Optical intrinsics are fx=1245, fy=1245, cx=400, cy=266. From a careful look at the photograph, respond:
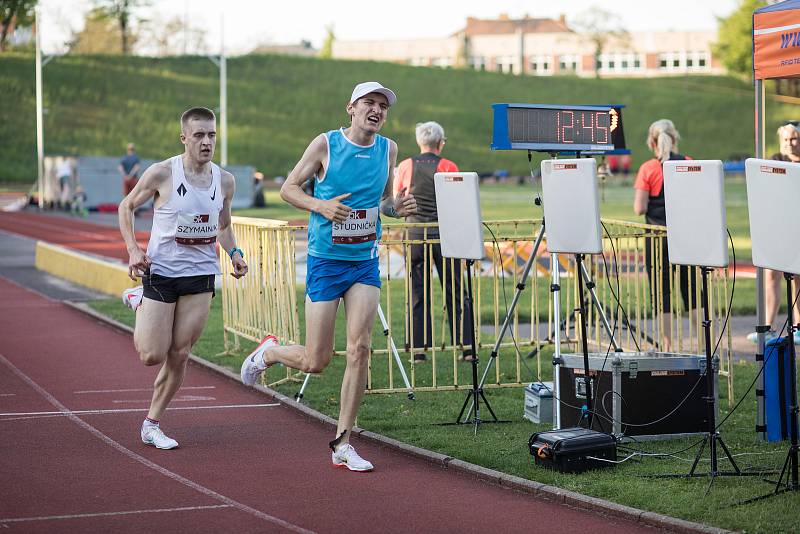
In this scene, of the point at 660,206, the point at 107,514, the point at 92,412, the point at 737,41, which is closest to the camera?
the point at 107,514

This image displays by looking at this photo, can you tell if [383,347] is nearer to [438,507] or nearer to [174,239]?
[174,239]

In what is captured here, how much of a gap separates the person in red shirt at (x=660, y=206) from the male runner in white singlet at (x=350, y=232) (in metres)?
3.93

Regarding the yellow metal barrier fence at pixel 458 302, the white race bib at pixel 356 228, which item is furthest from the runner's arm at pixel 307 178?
the yellow metal barrier fence at pixel 458 302

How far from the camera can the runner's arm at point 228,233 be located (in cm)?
843

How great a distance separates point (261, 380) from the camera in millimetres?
11109

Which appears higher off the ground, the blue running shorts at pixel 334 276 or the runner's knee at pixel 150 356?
the blue running shorts at pixel 334 276

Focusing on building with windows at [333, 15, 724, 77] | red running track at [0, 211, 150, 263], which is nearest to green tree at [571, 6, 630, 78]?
building with windows at [333, 15, 724, 77]

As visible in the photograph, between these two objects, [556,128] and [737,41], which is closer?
[556,128]

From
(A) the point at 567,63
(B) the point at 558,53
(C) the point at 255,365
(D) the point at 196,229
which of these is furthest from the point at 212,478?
(A) the point at 567,63

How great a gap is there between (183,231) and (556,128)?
2.86 meters

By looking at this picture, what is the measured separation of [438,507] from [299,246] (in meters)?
20.1

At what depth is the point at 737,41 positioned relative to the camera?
102000 millimetres

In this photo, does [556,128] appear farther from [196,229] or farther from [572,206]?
[196,229]

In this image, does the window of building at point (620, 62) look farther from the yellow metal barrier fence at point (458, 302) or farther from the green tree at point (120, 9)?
the yellow metal barrier fence at point (458, 302)
